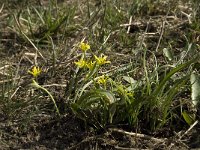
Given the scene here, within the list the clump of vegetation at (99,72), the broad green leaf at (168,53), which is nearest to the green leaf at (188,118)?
the clump of vegetation at (99,72)

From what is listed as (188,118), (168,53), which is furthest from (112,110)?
(168,53)

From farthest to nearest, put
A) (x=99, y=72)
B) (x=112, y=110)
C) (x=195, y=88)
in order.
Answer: (x=99, y=72) → (x=195, y=88) → (x=112, y=110)

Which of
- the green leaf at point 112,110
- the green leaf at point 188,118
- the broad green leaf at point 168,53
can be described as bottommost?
the green leaf at point 188,118

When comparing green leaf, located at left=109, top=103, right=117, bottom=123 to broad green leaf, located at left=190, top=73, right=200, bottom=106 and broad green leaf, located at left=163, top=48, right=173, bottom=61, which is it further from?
broad green leaf, located at left=163, top=48, right=173, bottom=61

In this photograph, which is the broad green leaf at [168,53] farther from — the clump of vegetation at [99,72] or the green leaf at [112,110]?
the green leaf at [112,110]

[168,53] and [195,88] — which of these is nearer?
[195,88]

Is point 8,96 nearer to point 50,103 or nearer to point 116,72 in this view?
point 50,103

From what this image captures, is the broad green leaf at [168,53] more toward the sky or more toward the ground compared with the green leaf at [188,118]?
more toward the sky

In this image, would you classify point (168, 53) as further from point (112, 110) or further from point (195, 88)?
point (112, 110)
